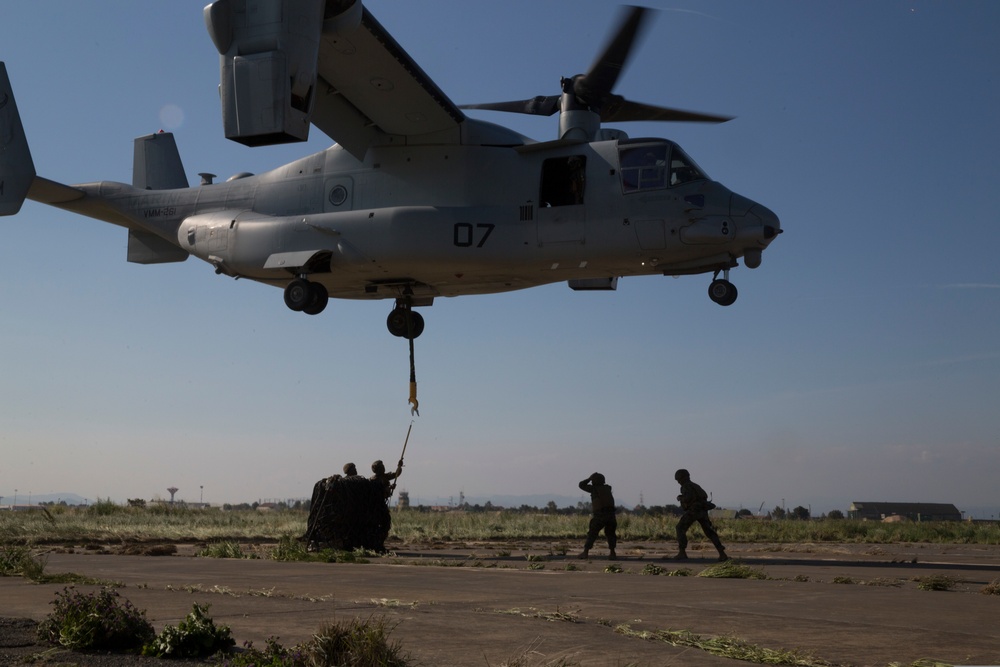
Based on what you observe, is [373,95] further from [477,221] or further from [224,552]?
[224,552]

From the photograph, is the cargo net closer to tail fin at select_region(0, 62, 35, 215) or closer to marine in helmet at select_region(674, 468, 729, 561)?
marine in helmet at select_region(674, 468, 729, 561)

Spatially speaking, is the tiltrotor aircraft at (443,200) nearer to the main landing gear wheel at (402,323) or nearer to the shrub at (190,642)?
the main landing gear wheel at (402,323)

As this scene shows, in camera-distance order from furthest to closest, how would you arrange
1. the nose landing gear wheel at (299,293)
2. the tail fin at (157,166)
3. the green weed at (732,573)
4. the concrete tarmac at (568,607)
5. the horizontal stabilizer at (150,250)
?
the tail fin at (157,166), the horizontal stabilizer at (150,250), the nose landing gear wheel at (299,293), the green weed at (732,573), the concrete tarmac at (568,607)

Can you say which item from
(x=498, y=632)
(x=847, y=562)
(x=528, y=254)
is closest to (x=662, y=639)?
(x=498, y=632)

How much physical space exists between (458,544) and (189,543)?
612 cm

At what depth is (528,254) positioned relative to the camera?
20.5 m

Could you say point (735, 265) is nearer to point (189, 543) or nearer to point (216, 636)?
point (189, 543)

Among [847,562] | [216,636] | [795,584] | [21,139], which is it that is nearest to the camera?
[216,636]

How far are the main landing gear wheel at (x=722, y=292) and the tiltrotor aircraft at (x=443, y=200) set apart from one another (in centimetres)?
3

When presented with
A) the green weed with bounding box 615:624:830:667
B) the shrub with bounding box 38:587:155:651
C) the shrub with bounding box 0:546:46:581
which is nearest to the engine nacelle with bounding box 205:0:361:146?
the shrub with bounding box 0:546:46:581

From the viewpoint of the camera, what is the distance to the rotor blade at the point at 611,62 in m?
21.0

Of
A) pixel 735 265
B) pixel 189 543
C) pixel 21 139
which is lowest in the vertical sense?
pixel 189 543

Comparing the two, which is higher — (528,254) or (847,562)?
(528,254)

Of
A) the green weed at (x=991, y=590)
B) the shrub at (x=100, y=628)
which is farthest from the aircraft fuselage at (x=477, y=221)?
the shrub at (x=100, y=628)
